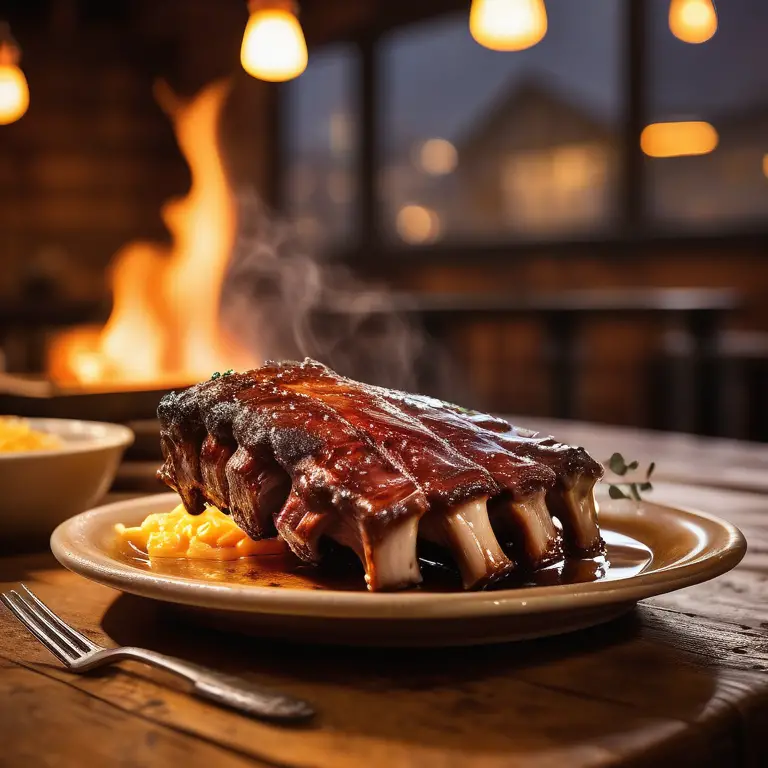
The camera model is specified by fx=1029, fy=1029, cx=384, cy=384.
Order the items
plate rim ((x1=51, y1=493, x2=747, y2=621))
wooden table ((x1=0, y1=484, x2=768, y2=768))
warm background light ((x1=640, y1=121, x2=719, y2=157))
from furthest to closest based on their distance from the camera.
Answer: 1. warm background light ((x1=640, y1=121, x2=719, y2=157))
2. plate rim ((x1=51, y1=493, x2=747, y2=621))
3. wooden table ((x1=0, y1=484, x2=768, y2=768))

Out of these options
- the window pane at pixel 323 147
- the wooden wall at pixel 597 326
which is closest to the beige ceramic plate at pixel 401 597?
the wooden wall at pixel 597 326

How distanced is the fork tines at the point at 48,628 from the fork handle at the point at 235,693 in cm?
10

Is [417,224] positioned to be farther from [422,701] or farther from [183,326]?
[422,701]

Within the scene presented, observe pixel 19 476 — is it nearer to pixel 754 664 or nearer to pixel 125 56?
pixel 754 664

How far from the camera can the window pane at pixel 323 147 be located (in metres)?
9.79

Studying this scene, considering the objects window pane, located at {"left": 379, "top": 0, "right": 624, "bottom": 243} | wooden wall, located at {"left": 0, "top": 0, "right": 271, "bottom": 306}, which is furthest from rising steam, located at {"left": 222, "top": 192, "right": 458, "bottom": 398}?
window pane, located at {"left": 379, "top": 0, "right": 624, "bottom": 243}

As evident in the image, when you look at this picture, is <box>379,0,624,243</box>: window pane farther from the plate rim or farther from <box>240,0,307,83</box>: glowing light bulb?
the plate rim

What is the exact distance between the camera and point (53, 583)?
3.86ft

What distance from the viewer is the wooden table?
69 cm

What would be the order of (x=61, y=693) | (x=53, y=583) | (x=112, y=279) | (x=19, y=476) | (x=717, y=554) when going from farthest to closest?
1. (x=112, y=279)
2. (x=19, y=476)
3. (x=53, y=583)
4. (x=717, y=554)
5. (x=61, y=693)

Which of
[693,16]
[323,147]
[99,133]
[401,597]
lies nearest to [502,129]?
[323,147]

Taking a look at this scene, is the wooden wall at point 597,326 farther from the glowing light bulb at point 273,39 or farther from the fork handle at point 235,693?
the fork handle at point 235,693

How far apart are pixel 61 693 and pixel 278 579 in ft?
0.77

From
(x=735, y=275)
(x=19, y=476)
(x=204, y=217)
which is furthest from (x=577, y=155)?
(x=19, y=476)
